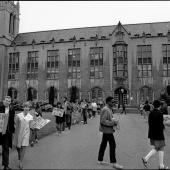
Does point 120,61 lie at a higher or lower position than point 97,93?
higher

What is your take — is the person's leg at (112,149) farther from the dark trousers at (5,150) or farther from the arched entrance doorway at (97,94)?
the arched entrance doorway at (97,94)

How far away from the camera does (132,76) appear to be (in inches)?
1882

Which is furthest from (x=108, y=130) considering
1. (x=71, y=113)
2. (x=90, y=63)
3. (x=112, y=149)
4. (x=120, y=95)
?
(x=90, y=63)

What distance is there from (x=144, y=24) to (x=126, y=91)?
16.3 meters

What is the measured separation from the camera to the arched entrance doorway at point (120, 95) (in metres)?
47.7

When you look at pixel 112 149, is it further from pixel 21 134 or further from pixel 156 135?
pixel 21 134

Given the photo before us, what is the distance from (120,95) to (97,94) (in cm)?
429

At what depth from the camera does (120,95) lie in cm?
4806

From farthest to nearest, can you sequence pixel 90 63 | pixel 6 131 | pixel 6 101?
1. pixel 90 63
2. pixel 6 101
3. pixel 6 131

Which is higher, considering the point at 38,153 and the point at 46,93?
the point at 46,93

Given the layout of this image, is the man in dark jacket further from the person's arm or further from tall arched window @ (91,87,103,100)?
tall arched window @ (91,87,103,100)

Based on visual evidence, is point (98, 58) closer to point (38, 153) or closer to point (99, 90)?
point (99, 90)

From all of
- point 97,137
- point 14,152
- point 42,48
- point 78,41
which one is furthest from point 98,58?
point 14,152

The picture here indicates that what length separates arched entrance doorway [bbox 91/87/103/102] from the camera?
48.5 meters
